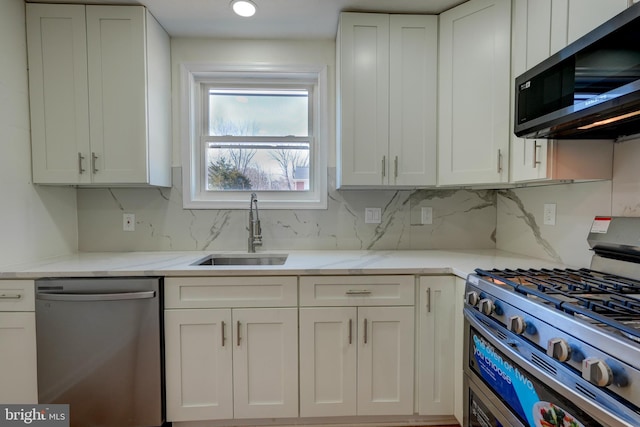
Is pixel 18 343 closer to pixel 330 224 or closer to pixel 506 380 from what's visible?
pixel 330 224

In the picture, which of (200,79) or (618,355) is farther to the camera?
(200,79)

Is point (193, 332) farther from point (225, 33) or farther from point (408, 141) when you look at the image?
point (225, 33)

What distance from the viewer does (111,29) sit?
178cm

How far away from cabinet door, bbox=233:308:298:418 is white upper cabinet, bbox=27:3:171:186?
111cm

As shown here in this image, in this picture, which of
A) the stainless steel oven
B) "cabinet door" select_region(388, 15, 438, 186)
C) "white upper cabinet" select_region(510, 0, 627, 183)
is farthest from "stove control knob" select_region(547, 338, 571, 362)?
"cabinet door" select_region(388, 15, 438, 186)

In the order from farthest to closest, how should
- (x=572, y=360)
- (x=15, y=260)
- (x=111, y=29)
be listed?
(x=111, y=29), (x=15, y=260), (x=572, y=360)

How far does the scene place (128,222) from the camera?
2135 millimetres

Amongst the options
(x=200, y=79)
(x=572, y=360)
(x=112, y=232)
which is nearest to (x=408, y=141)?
(x=572, y=360)

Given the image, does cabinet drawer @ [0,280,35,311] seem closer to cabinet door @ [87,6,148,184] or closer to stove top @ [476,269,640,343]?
cabinet door @ [87,6,148,184]

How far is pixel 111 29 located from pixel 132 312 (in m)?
1.65

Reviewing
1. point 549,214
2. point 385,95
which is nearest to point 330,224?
point 385,95

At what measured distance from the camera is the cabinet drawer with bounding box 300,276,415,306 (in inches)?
62.6

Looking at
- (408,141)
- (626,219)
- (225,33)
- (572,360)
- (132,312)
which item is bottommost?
(132,312)

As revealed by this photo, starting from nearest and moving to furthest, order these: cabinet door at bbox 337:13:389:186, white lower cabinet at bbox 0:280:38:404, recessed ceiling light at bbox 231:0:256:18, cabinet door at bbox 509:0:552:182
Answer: cabinet door at bbox 509:0:552:182, white lower cabinet at bbox 0:280:38:404, recessed ceiling light at bbox 231:0:256:18, cabinet door at bbox 337:13:389:186
